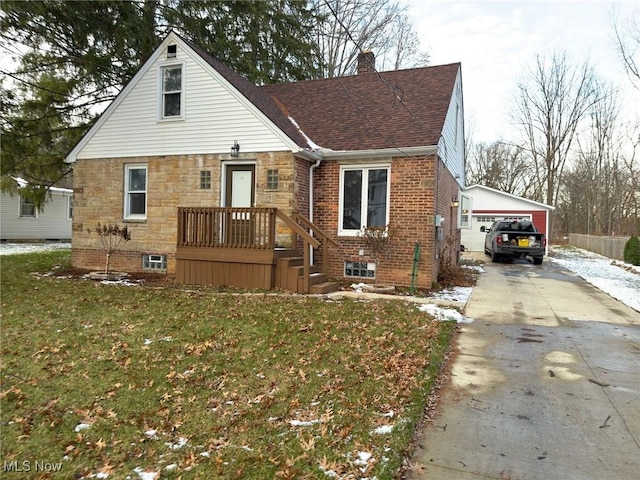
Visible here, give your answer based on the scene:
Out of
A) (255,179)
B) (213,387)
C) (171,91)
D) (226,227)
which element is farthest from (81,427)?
(171,91)

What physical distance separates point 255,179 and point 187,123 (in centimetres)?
240

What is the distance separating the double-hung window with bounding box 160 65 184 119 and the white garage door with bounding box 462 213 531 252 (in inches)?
714

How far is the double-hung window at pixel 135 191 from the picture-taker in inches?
447

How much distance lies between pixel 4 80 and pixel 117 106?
3848 millimetres

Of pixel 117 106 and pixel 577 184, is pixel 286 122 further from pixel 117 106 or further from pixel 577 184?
pixel 577 184

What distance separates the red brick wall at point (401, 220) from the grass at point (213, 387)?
2.59 meters

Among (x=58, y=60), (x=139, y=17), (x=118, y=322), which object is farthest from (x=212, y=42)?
(x=118, y=322)

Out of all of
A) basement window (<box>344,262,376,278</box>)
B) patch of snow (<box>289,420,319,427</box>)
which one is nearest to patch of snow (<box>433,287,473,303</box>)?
→ basement window (<box>344,262,376,278</box>)

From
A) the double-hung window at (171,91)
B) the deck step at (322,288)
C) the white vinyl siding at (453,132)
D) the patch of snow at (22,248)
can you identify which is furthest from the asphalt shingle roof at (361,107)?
the patch of snow at (22,248)

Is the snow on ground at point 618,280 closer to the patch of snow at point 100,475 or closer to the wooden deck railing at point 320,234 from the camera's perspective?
the wooden deck railing at point 320,234

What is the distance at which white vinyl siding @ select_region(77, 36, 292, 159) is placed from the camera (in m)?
10.1

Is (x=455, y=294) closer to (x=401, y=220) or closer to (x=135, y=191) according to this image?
(x=401, y=220)

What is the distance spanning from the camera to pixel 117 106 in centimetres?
1136

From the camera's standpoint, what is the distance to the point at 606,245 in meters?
22.0
